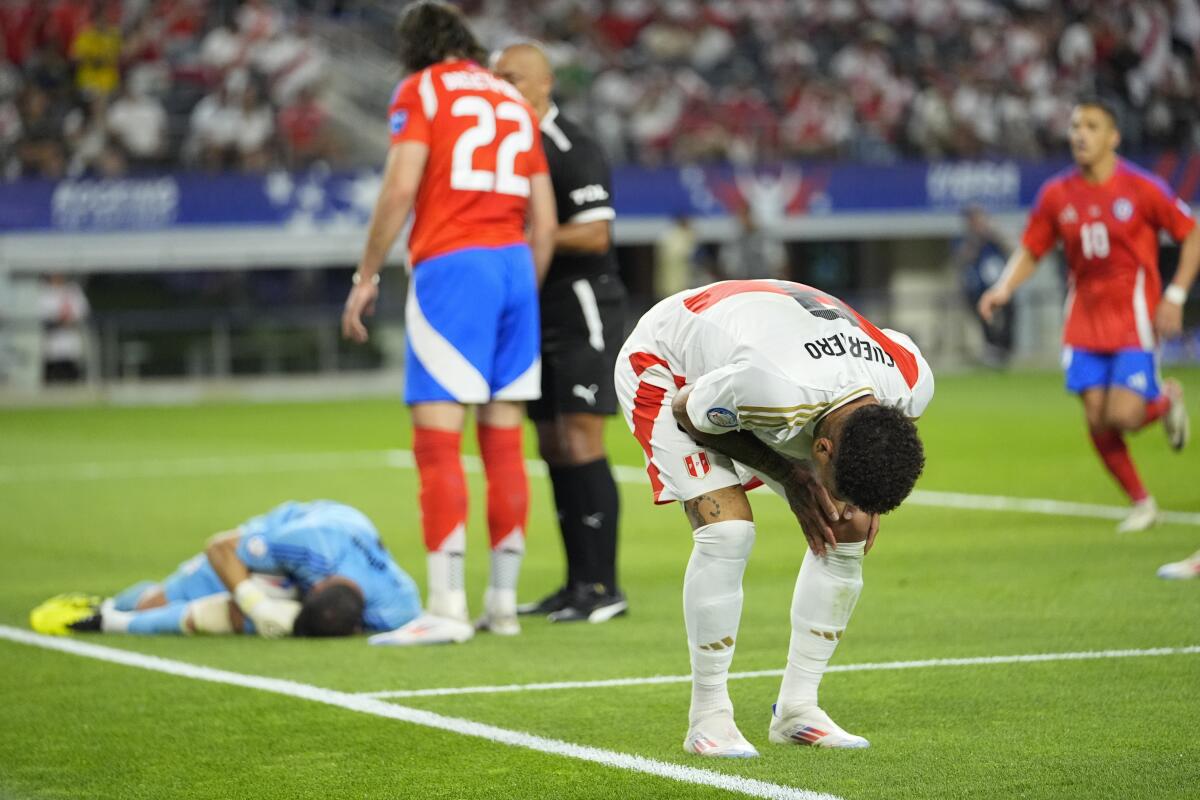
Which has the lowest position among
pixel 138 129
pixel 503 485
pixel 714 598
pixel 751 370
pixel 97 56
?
pixel 503 485

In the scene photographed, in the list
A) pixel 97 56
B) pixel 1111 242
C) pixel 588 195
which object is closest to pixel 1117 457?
pixel 1111 242

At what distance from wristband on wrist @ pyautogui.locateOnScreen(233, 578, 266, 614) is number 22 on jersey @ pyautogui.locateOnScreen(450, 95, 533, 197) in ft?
5.80

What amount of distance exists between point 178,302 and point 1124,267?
56.0 ft

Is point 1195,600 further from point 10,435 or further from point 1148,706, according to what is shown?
point 10,435

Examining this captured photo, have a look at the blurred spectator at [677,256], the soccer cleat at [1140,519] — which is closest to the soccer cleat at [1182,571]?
the soccer cleat at [1140,519]

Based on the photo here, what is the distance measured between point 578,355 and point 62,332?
1736 cm

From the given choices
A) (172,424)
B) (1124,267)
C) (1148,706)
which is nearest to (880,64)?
(172,424)

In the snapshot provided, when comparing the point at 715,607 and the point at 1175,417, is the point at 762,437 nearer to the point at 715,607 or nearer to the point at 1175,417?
the point at 715,607

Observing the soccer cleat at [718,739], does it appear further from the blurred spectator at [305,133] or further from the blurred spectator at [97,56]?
the blurred spectator at [97,56]

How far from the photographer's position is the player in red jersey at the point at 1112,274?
10023 mm

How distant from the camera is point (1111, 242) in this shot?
10.2 m

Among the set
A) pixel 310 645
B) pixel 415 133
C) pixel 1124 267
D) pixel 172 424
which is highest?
pixel 415 133

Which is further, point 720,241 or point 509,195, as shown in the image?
point 720,241

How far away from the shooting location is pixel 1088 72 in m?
31.0
